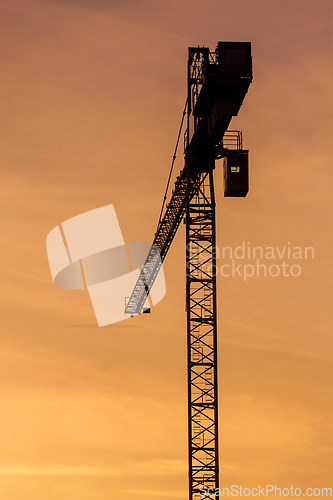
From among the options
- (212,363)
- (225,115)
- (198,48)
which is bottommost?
(212,363)

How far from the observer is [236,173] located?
4128 centimetres

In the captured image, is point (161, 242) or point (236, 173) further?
point (161, 242)

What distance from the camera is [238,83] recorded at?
3688 centimetres

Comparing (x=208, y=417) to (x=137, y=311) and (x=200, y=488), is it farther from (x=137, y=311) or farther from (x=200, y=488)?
(x=137, y=311)

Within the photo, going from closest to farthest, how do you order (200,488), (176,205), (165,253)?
(200,488), (176,205), (165,253)

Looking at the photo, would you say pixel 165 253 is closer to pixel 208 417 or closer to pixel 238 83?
pixel 208 417

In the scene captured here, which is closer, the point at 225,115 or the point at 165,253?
the point at 225,115

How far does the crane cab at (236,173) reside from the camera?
1612 inches

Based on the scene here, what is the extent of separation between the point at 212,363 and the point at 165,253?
17228 mm

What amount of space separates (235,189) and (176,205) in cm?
1066

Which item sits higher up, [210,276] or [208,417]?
[210,276]

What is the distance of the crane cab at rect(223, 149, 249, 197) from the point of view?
4094cm

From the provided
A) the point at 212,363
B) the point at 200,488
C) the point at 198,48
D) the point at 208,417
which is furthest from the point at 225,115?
the point at 200,488

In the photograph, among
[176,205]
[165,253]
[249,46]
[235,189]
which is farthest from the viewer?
[165,253]
